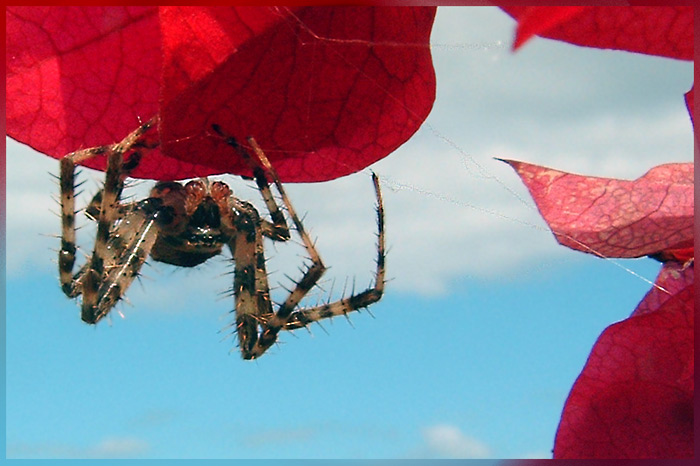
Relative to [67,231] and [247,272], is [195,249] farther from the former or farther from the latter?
[67,231]

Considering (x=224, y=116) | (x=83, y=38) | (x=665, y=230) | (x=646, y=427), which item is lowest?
(x=646, y=427)

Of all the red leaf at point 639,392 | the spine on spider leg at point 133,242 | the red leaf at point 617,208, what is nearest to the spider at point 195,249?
the spine on spider leg at point 133,242

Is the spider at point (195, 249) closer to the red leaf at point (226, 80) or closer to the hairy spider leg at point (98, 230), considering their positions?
the hairy spider leg at point (98, 230)

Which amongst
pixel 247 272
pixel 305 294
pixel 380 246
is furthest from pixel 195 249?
pixel 380 246

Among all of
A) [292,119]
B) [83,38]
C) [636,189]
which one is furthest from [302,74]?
[636,189]

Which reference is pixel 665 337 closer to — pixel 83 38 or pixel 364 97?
pixel 364 97
